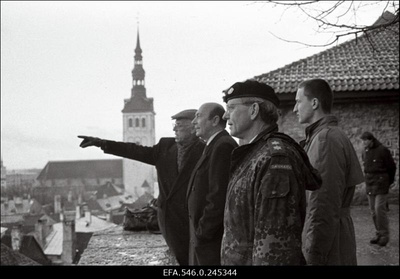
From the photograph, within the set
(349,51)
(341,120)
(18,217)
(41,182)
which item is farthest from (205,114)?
(41,182)

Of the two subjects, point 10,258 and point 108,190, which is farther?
point 108,190

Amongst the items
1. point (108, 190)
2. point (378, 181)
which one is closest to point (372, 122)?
point (378, 181)

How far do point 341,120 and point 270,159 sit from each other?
950 cm

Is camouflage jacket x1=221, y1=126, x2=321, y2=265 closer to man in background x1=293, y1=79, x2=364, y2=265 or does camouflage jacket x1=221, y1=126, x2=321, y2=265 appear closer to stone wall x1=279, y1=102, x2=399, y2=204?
man in background x1=293, y1=79, x2=364, y2=265

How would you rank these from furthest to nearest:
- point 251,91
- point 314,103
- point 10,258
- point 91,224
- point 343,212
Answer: point 91,224, point 10,258, point 314,103, point 343,212, point 251,91

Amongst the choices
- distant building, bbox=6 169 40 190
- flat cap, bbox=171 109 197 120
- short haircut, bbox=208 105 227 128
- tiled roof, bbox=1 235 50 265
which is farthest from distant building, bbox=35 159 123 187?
short haircut, bbox=208 105 227 128

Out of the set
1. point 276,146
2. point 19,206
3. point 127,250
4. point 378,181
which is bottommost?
point 19,206

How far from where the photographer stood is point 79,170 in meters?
79.8

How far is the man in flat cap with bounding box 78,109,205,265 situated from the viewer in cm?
326

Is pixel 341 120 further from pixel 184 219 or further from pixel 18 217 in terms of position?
pixel 18 217

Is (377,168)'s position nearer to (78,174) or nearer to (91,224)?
(91,224)

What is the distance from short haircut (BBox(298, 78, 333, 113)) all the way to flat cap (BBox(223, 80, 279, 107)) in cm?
63

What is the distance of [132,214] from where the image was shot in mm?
5043

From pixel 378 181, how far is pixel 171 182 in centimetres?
395
